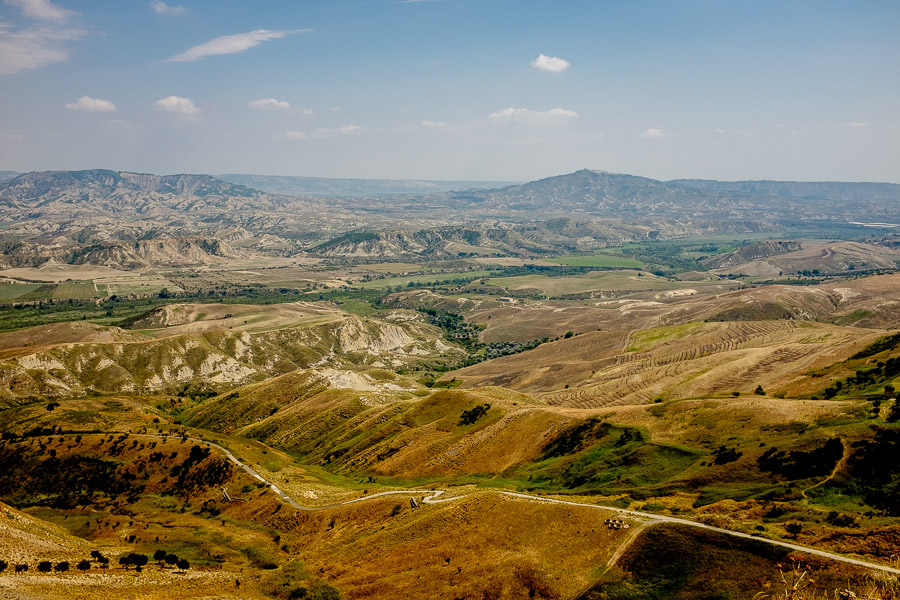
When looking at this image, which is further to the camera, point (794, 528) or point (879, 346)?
point (879, 346)

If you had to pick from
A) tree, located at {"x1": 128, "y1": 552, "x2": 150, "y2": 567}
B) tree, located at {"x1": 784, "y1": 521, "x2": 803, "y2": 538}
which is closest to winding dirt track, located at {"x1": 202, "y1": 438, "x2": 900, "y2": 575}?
tree, located at {"x1": 784, "y1": 521, "x2": 803, "y2": 538}

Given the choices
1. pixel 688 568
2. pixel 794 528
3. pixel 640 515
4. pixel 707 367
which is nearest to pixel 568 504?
pixel 640 515

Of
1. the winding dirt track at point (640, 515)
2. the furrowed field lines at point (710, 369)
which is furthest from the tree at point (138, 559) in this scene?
the furrowed field lines at point (710, 369)

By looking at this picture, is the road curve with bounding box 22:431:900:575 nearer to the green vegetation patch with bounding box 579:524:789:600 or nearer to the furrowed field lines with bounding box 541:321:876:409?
the green vegetation patch with bounding box 579:524:789:600

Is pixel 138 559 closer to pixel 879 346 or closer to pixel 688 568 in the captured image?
pixel 688 568

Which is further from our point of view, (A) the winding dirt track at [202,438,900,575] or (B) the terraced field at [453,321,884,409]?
(B) the terraced field at [453,321,884,409]

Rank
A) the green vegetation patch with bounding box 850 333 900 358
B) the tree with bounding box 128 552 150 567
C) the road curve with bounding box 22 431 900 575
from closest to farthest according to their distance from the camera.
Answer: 1. the road curve with bounding box 22 431 900 575
2. the tree with bounding box 128 552 150 567
3. the green vegetation patch with bounding box 850 333 900 358

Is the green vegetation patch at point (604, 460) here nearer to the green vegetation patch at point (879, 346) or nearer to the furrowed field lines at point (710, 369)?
the furrowed field lines at point (710, 369)

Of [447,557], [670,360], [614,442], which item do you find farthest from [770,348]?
[447,557]

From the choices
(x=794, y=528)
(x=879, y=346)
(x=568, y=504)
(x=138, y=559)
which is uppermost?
(x=879, y=346)

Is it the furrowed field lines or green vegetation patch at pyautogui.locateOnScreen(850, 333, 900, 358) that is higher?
green vegetation patch at pyautogui.locateOnScreen(850, 333, 900, 358)

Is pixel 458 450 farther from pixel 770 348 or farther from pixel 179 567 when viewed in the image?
pixel 770 348

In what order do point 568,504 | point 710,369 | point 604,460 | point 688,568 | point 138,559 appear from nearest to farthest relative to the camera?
point 688,568 < point 138,559 < point 568,504 < point 604,460 < point 710,369
